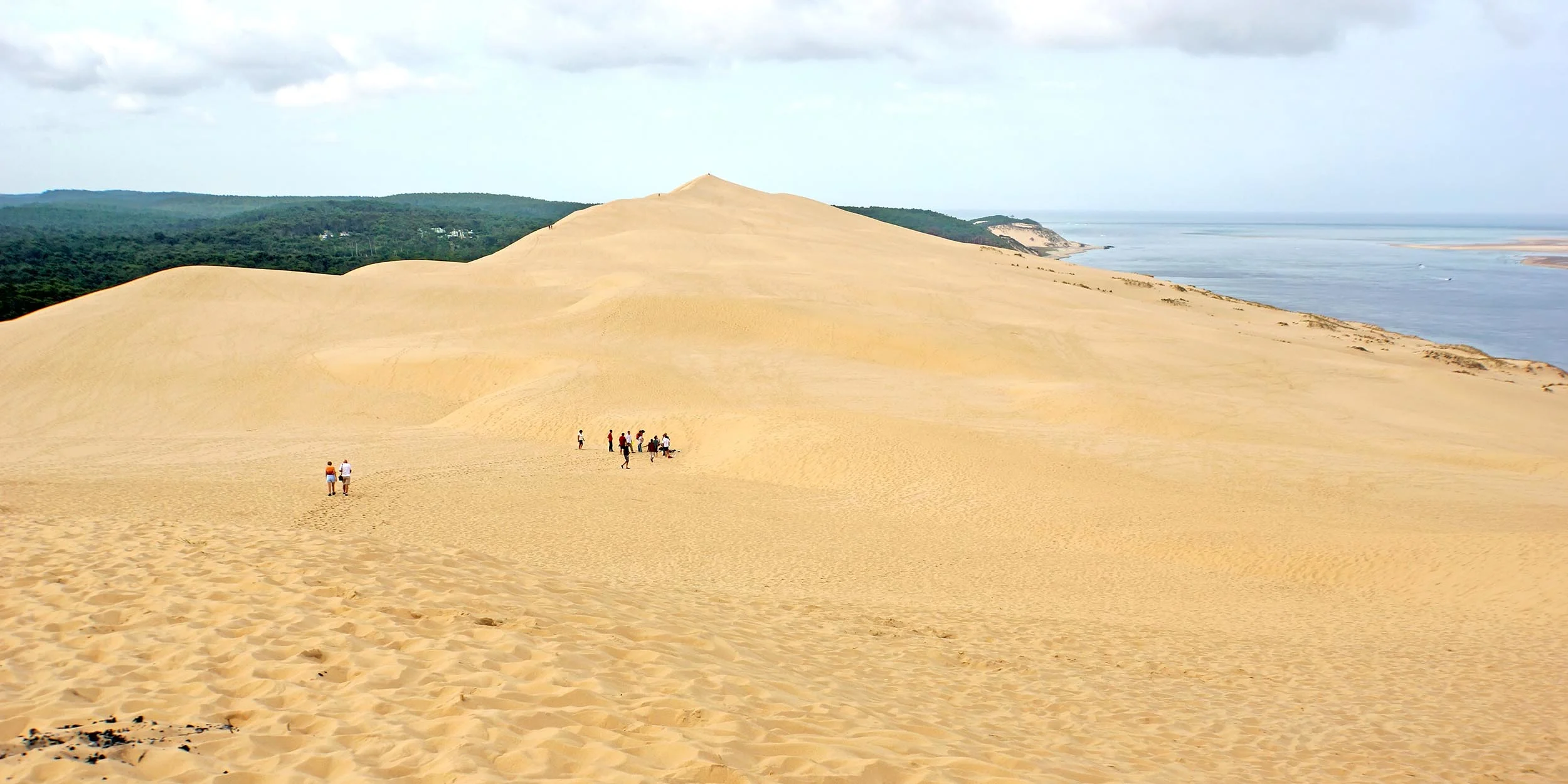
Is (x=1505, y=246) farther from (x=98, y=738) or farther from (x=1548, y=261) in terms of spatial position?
(x=98, y=738)

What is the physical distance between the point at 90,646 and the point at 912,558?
35.3 feet

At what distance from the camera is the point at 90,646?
259 inches

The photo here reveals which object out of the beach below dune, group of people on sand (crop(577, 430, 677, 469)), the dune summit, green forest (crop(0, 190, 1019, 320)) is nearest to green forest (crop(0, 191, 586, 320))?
green forest (crop(0, 190, 1019, 320))

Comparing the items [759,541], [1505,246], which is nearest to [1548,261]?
[1505,246]

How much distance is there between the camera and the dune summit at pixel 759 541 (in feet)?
20.1

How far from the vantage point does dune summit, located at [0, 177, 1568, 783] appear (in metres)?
6.12

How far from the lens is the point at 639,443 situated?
2328 centimetres

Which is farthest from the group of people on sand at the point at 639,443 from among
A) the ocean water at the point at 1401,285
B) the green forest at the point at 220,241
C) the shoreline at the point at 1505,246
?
the shoreline at the point at 1505,246

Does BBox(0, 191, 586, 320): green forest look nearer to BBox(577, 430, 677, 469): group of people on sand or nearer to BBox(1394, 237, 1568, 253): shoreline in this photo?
BBox(577, 430, 677, 469): group of people on sand

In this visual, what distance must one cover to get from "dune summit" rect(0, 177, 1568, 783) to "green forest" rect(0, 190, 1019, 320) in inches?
1117

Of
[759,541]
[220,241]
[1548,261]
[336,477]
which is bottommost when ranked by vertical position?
[759,541]

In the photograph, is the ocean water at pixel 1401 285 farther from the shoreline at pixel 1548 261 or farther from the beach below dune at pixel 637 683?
the beach below dune at pixel 637 683

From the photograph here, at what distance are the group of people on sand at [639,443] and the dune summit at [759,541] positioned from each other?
50 centimetres

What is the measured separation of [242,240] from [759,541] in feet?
368
